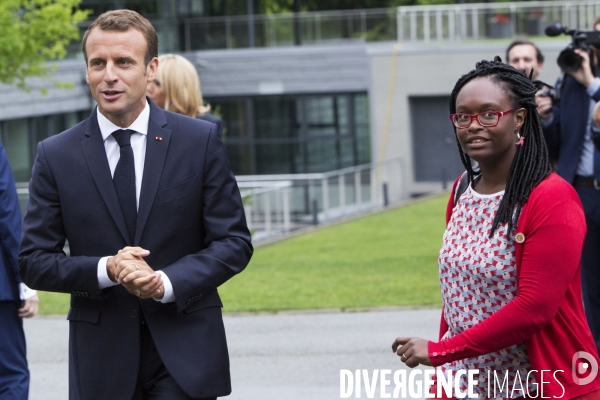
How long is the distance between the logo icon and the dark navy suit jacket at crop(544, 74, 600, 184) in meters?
3.22

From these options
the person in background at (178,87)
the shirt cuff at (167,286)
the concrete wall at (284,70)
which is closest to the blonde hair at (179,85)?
the person in background at (178,87)

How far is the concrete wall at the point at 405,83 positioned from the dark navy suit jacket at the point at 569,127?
82.1 feet

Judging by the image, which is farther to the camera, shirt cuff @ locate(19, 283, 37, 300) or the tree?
the tree

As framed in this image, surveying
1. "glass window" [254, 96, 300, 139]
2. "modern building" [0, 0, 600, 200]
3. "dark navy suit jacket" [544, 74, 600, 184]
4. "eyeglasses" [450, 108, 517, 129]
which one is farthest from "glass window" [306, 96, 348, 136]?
"eyeglasses" [450, 108, 517, 129]

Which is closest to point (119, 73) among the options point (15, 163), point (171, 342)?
point (171, 342)

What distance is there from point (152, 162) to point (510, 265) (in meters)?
1.33

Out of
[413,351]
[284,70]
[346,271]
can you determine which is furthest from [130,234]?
[284,70]

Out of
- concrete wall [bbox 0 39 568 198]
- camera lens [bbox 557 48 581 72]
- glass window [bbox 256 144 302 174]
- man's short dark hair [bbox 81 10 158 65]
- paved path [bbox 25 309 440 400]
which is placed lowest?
glass window [bbox 256 144 302 174]

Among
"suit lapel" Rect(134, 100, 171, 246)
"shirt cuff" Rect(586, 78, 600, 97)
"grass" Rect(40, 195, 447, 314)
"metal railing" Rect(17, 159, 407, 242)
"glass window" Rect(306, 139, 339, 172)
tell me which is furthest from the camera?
"glass window" Rect(306, 139, 339, 172)

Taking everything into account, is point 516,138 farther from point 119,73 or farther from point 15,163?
point 15,163

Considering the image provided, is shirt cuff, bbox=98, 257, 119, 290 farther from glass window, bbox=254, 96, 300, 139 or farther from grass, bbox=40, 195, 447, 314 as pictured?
glass window, bbox=254, 96, 300, 139

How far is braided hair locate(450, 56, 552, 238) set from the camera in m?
3.34

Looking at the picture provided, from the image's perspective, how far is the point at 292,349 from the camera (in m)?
8.52

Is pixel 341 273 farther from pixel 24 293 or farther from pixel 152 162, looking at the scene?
pixel 152 162
